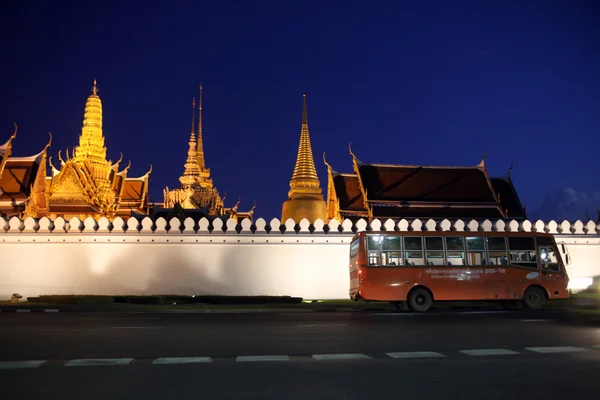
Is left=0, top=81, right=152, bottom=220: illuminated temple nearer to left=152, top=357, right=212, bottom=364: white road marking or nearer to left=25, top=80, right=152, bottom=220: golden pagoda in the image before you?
left=25, top=80, right=152, bottom=220: golden pagoda

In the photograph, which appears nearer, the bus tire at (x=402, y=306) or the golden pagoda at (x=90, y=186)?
the bus tire at (x=402, y=306)

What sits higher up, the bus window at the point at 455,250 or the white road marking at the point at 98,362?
the bus window at the point at 455,250

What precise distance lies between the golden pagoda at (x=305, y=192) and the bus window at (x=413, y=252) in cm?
2867

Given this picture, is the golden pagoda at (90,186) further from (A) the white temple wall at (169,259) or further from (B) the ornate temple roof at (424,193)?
(B) the ornate temple roof at (424,193)

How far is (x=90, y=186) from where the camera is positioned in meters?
38.8

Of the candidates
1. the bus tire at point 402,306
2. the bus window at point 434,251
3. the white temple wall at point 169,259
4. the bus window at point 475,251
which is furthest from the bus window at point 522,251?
the white temple wall at point 169,259

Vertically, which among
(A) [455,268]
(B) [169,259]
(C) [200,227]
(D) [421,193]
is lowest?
(A) [455,268]

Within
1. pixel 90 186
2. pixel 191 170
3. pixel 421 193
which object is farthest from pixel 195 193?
pixel 421 193

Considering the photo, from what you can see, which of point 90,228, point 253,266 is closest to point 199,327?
point 253,266

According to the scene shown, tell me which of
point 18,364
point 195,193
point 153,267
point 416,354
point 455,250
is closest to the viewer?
point 18,364

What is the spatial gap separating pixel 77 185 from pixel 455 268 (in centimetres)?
2609

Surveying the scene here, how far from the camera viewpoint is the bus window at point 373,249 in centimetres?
1758

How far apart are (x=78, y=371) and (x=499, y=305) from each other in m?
16.3

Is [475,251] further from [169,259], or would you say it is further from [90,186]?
A: [90,186]
